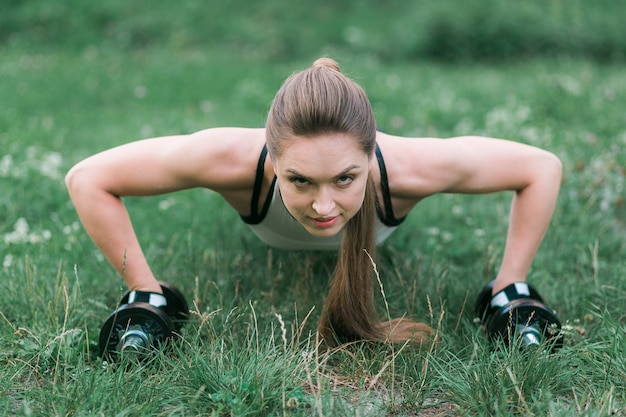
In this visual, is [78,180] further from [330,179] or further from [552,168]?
[552,168]

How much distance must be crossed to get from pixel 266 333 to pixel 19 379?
1067 mm

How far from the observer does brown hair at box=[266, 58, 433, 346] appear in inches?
104

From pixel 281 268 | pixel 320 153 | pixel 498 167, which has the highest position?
pixel 320 153

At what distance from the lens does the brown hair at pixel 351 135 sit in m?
2.65

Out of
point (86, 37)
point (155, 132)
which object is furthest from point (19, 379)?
point (86, 37)

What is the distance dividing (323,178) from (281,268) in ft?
4.40

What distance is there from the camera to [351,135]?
2.69 metres

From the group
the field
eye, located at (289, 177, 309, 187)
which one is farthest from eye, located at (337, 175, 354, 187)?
the field

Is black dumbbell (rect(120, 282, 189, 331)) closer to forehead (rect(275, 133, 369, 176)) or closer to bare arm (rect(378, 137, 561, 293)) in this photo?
forehead (rect(275, 133, 369, 176))

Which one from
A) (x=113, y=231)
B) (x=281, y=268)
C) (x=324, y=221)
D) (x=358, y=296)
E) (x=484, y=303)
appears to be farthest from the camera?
(x=281, y=268)

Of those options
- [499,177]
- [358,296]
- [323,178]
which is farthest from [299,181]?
[499,177]

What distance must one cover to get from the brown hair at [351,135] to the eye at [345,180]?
0.45ft

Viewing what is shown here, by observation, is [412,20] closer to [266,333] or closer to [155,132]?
[155,132]

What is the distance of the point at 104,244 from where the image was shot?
329 cm
